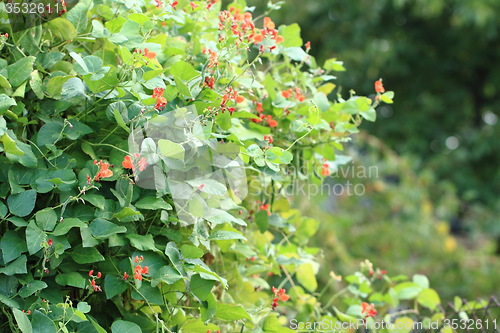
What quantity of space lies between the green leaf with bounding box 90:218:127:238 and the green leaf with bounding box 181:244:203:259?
10 cm

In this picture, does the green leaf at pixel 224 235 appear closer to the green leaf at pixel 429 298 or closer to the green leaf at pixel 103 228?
the green leaf at pixel 103 228

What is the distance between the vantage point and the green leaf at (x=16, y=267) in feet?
1.90

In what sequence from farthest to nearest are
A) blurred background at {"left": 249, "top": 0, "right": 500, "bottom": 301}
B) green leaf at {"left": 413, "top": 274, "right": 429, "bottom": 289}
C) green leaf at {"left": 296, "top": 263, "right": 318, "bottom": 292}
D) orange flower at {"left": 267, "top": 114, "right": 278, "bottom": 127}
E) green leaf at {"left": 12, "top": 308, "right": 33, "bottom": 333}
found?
blurred background at {"left": 249, "top": 0, "right": 500, "bottom": 301} < green leaf at {"left": 413, "top": 274, "right": 429, "bottom": 289} < green leaf at {"left": 296, "top": 263, "right": 318, "bottom": 292} < orange flower at {"left": 267, "top": 114, "right": 278, "bottom": 127} < green leaf at {"left": 12, "top": 308, "right": 33, "bottom": 333}

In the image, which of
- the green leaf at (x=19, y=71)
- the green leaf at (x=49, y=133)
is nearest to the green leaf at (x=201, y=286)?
the green leaf at (x=49, y=133)

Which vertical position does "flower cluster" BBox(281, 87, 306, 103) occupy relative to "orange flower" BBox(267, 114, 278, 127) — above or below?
above

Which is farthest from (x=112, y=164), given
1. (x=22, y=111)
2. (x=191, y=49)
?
(x=191, y=49)

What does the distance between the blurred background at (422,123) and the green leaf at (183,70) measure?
2.62 m

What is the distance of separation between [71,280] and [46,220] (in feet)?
0.35

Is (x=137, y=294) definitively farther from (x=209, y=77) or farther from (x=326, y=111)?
(x=326, y=111)

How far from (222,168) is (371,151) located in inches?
123

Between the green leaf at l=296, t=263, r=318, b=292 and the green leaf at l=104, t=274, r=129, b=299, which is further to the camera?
the green leaf at l=296, t=263, r=318, b=292

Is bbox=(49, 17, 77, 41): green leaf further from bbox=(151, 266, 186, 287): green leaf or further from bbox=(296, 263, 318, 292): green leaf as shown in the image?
bbox=(296, 263, 318, 292): green leaf

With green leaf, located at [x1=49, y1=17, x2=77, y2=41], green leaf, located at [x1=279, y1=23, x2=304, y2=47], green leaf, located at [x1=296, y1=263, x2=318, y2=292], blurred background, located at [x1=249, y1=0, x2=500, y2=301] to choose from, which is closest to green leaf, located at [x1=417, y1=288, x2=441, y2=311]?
green leaf, located at [x1=296, y1=263, x2=318, y2=292]

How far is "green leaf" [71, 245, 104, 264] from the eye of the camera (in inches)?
24.6
